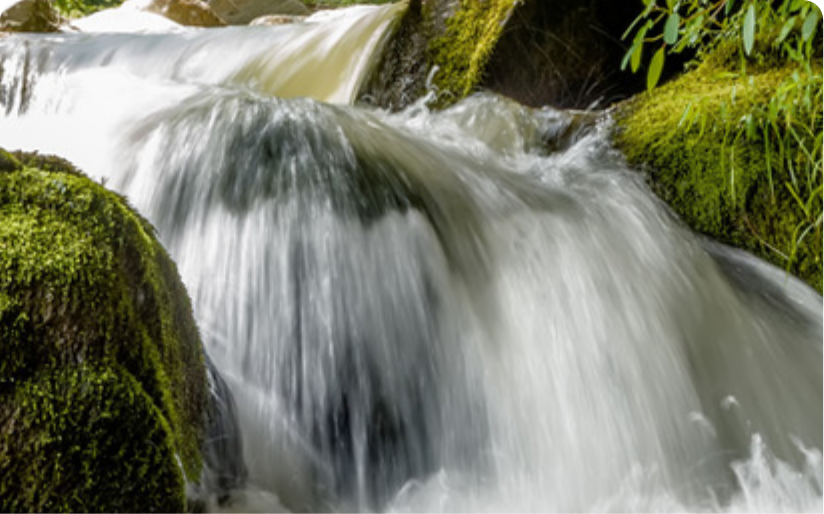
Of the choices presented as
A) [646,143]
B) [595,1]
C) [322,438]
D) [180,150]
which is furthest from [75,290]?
[595,1]

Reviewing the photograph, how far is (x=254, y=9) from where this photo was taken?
48.1 ft

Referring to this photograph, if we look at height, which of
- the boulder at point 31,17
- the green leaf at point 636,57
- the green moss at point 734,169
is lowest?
the boulder at point 31,17

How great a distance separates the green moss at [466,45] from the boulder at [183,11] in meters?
7.86

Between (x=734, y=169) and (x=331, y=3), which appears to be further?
(x=331, y=3)

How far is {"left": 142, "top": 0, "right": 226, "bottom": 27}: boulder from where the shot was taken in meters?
11.5

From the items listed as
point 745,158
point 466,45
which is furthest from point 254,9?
point 745,158

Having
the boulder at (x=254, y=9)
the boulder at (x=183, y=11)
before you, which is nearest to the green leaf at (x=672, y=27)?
the boulder at (x=183, y=11)

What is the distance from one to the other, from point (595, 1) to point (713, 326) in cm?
269

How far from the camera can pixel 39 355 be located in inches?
60.3

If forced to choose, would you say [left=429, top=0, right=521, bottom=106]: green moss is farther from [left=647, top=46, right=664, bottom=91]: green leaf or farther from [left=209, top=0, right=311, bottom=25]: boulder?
[left=209, top=0, right=311, bottom=25]: boulder

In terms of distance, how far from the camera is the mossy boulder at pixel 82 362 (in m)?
1.47

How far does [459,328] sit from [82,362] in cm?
143

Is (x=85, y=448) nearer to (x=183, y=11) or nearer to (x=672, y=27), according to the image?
(x=672, y=27)

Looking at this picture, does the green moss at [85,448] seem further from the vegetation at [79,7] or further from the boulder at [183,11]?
the boulder at [183,11]
